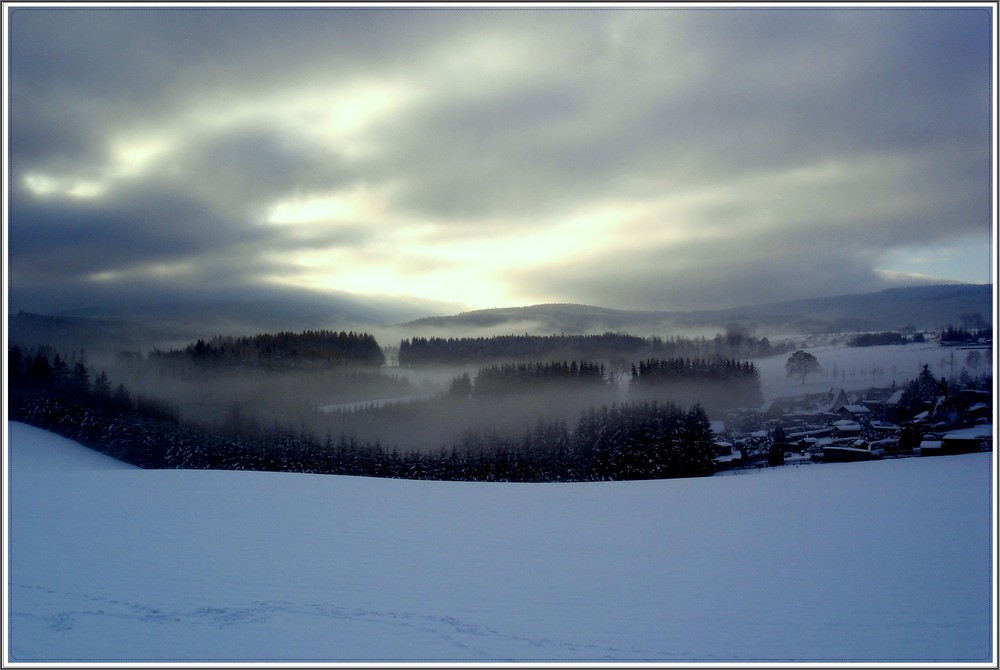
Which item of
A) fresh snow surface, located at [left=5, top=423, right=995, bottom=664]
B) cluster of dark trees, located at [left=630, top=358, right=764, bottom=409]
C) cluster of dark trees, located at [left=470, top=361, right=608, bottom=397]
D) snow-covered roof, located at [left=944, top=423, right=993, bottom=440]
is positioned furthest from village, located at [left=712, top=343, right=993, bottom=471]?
fresh snow surface, located at [left=5, top=423, right=995, bottom=664]

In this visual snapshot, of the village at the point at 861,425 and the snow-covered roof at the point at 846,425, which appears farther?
the snow-covered roof at the point at 846,425

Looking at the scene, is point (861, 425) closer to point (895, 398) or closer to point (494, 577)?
point (895, 398)

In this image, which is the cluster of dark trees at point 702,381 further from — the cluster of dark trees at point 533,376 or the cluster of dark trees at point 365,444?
the cluster of dark trees at point 533,376

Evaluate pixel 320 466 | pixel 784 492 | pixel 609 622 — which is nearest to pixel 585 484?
pixel 784 492

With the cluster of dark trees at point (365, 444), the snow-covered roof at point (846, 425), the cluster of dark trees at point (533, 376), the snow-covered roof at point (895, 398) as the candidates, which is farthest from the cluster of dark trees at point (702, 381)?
the snow-covered roof at point (895, 398)

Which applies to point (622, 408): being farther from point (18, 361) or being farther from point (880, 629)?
point (18, 361)

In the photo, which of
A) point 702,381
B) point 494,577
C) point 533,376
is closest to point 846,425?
point 702,381
